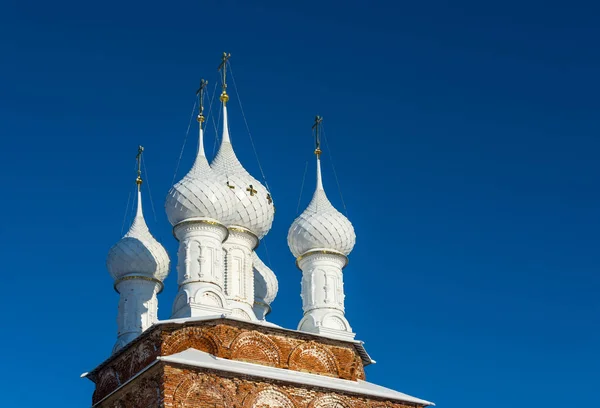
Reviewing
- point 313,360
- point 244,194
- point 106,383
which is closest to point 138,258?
point 244,194

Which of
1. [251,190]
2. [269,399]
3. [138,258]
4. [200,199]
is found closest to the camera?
[269,399]

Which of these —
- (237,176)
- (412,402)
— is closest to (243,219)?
(237,176)

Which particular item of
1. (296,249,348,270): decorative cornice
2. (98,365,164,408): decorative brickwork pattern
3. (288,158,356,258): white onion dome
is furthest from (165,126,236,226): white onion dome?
(98,365,164,408): decorative brickwork pattern

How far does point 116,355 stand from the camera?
1716cm

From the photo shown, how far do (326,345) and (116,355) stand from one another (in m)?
2.80

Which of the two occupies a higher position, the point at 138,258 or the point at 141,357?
the point at 138,258

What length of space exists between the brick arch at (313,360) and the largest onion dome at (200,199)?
2158 mm

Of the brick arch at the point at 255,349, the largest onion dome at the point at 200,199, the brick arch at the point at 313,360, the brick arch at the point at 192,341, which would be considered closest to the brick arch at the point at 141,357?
the brick arch at the point at 192,341

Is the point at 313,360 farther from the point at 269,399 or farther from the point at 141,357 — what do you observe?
the point at 141,357

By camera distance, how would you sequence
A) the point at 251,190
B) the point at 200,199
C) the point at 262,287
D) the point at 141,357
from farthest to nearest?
1. the point at 262,287
2. the point at 251,190
3. the point at 200,199
4. the point at 141,357

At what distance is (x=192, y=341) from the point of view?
53.2ft

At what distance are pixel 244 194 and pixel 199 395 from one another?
387 centimetres

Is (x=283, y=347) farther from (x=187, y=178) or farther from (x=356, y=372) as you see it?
(x=187, y=178)

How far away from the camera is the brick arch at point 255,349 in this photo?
16406 millimetres
